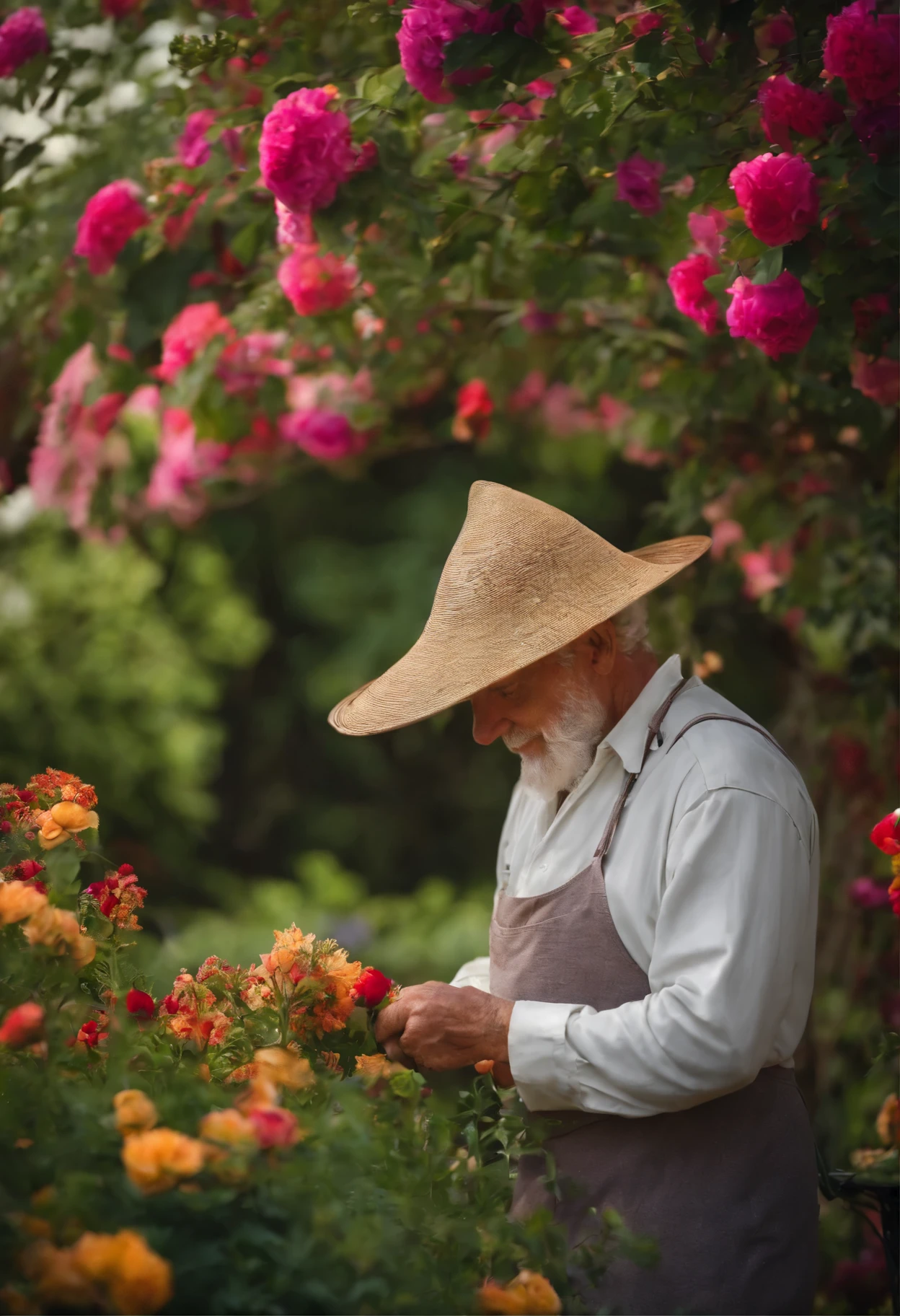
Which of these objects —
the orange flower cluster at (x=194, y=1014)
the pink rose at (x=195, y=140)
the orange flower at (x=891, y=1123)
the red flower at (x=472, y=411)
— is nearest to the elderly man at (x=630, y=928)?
the orange flower cluster at (x=194, y=1014)

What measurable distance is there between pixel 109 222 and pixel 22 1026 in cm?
173

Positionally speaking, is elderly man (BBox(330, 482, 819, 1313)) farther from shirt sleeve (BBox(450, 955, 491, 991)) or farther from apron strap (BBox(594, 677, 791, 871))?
shirt sleeve (BBox(450, 955, 491, 991))

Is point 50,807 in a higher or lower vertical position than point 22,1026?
lower

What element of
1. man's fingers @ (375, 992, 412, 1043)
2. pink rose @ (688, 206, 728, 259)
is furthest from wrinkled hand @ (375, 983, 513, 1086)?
pink rose @ (688, 206, 728, 259)

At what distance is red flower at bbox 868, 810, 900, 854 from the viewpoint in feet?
6.04

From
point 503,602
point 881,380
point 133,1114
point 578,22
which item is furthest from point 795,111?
point 133,1114

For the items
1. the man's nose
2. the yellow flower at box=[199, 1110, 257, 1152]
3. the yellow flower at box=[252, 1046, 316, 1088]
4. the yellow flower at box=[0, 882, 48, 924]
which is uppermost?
the yellow flower at box=[0, 882, 48, 924]

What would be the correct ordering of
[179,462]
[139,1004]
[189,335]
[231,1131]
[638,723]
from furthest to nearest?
[179,462] < [189,335] < [638,723] < [139,1004] < [231,1131]

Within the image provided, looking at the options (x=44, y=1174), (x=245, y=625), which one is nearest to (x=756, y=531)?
(x=44, y=1174)

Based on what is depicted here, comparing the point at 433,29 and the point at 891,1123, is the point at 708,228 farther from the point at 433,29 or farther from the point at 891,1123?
the point at 891,1123

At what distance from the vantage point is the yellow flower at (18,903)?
1.23 metres

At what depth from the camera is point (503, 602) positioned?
1916 millimetres

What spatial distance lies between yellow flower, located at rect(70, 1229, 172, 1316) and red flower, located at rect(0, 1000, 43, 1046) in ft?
0.75

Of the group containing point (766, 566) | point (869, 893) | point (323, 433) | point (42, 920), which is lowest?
point (869, 893)
